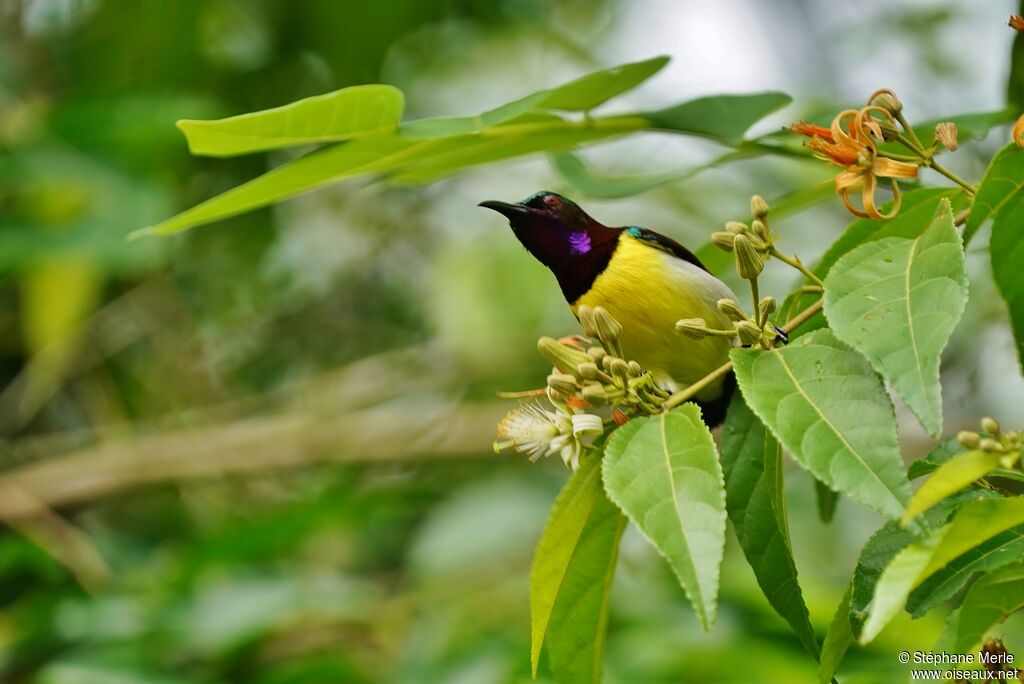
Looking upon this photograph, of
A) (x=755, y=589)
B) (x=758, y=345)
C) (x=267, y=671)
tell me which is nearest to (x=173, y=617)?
(x=267, y=671)

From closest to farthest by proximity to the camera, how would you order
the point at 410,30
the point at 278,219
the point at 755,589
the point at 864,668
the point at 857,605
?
1. the point at 857,605
2. the point at 864,668
3. the point at 755,589
4. the point at 410,30
5. the point at 278,219

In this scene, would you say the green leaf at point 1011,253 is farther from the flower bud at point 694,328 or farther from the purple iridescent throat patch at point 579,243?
the purple iridescent throat patch at point 579,243

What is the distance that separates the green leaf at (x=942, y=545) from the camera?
919 millimetres

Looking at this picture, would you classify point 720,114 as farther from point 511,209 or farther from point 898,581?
point 898,581

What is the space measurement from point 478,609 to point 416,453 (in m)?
1.16

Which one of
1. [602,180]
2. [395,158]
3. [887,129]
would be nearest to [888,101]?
[887,129]

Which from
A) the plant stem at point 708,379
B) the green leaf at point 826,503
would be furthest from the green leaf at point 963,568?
the green leaf at point 826,503

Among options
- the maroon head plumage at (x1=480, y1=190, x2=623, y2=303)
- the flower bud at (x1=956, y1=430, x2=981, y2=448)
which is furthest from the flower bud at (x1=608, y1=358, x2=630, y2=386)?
the maroon head plumage at (x1=480, y1=190, x2=623, y2=303)

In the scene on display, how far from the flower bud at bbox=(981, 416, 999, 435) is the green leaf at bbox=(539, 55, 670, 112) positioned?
83cm

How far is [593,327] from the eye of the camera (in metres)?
1.26

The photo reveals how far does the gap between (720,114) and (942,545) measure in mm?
1010

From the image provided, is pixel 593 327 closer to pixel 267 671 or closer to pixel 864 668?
pixel 864 668

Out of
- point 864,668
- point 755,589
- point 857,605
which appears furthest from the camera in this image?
point 755,589

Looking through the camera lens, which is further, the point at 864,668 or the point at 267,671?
the point at 267,671
